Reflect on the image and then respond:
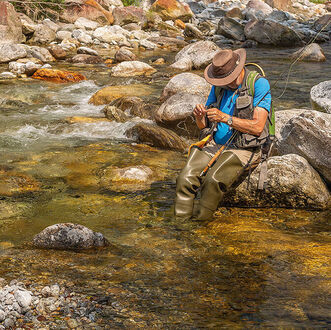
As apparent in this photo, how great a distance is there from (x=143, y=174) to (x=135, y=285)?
321 cm

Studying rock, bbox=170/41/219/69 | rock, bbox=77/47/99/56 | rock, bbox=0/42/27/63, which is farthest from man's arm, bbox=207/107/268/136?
rock, bbox=77/47/99/56

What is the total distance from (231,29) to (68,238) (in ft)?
Answer: 75.0

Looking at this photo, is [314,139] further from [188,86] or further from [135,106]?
[135,106]

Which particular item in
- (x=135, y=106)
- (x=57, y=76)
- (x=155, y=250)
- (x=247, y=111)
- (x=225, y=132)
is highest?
(x=247, y=111)

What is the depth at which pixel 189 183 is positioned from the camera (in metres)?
5.53

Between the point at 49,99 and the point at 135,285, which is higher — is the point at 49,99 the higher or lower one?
the lower one

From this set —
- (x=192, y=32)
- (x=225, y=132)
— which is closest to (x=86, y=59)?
(x=192, y=32)

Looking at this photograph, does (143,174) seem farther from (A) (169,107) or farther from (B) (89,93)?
(B) (89,93)

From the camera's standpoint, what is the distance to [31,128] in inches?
412

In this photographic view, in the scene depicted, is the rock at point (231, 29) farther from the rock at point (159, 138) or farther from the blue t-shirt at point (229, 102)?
the blue t-shirt at point (229, 102)

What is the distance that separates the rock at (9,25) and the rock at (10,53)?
6.60 feet

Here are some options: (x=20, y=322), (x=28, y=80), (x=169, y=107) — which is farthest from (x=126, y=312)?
(x=28, y=80)

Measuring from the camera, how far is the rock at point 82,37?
23000 mm

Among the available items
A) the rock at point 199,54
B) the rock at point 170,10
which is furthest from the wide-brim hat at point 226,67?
the rock at point 170,10
